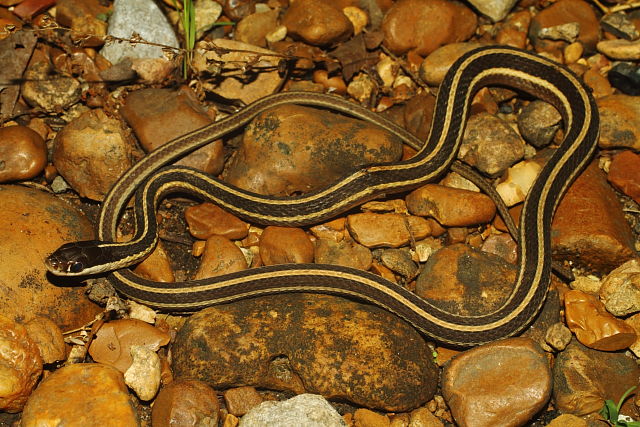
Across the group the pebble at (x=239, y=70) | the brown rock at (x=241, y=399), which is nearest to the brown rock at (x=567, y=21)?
the pebble at (x=239, y=70)

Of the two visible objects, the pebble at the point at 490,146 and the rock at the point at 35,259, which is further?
the pebble at the point at 490,146

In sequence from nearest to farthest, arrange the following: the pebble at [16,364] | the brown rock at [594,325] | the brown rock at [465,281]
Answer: the pebble at [16,364] → the brown rock at [594,325] → the brown rock at [465,281]

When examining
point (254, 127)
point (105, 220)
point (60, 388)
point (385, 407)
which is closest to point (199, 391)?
point (60, 388)

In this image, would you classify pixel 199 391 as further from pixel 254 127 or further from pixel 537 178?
pixel 537 178

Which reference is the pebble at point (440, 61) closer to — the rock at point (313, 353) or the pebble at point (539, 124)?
the pebble at point (539, 124)

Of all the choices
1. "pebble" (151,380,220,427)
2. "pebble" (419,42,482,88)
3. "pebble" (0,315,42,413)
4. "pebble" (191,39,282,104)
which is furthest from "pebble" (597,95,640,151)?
"pebble" (0,315,42,413)
